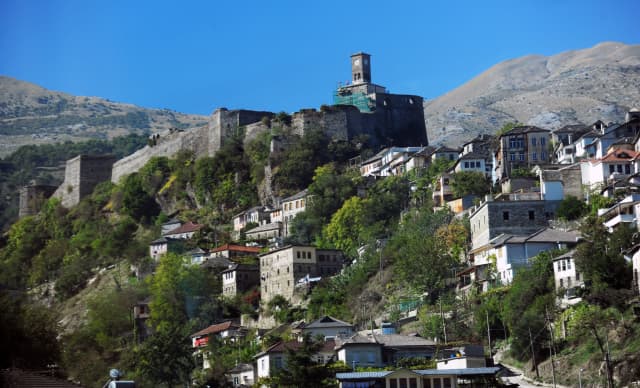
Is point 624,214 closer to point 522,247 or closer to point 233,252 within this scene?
point 522,247

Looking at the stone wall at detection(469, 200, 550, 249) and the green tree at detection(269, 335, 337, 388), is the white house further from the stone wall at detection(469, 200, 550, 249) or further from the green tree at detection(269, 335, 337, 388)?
the green tree at detection(269, 335, 337, 388)

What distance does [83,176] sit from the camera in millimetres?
131500

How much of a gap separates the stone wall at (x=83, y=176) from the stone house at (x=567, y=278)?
76129mm

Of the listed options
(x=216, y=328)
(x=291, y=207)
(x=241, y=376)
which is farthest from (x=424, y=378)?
(x=291, y=207)

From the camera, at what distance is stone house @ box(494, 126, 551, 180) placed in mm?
86731

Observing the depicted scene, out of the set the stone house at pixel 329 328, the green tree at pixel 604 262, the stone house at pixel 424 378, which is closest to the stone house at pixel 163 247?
the stone house at pixel 329 328

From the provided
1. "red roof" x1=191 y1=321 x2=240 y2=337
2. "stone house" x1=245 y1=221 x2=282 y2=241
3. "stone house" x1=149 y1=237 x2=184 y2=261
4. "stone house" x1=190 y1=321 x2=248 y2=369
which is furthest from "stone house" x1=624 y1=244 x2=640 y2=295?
"stone house" x1=149 y1=237 x2=184 y2=261

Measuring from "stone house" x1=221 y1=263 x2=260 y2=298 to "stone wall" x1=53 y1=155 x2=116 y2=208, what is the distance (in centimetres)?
4352

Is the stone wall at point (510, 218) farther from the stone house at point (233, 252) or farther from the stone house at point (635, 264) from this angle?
the stone house at point (233, 252)

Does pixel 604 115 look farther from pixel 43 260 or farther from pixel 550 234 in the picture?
pixel 550 234

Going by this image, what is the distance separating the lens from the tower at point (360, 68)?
11962cm

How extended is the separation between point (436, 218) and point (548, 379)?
26.9m

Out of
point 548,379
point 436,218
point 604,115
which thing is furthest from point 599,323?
point 604,115

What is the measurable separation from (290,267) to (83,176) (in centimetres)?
5152
